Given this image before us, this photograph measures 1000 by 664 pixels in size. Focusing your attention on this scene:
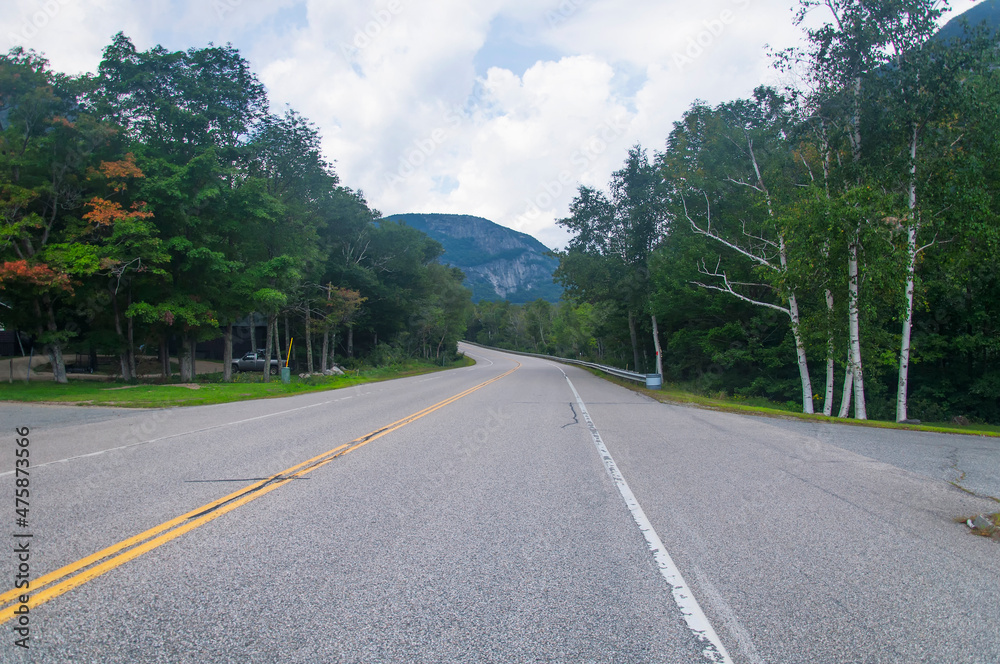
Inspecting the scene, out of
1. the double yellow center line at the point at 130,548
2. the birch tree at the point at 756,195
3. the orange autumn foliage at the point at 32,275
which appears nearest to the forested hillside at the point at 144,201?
the orange autumn foliage at the point at 32,275

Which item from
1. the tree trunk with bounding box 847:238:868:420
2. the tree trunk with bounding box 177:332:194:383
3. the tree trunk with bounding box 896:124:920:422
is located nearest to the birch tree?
the tree trunk with bounding box 847:238:868:420

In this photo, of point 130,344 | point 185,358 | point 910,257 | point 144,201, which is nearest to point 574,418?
point 910,257

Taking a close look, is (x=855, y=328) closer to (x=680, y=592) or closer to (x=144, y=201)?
(x=680, y=592)

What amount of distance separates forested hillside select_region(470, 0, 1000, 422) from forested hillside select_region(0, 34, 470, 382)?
2149 cm

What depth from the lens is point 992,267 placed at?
1809cm

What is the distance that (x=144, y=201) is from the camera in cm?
2383

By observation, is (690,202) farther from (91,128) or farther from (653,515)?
(91,128)

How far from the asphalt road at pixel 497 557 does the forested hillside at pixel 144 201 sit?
57.8 feet

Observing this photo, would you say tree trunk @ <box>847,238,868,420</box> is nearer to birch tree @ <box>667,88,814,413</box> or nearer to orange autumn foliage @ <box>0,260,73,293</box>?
birch tree @ <box>667,88,814,413</box>

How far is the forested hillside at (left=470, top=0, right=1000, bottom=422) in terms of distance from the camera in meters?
15.6

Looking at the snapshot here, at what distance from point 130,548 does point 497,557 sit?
2.79m

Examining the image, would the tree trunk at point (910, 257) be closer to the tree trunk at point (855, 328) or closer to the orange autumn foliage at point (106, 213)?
the tree trunk at point (855, 328)

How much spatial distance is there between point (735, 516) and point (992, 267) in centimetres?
1990

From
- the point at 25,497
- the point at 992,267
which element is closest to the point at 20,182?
the point at 25,497
